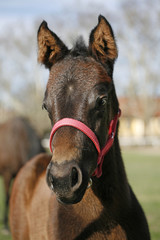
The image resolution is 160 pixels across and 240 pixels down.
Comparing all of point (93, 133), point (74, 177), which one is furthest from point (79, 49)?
point (74, 177)

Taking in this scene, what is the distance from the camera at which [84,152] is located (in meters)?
2.30

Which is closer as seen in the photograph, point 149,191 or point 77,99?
point 77,99

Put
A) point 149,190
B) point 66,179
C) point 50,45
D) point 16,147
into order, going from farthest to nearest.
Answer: point 149,190 → point 16,147 → point 50,45 → point 66,179

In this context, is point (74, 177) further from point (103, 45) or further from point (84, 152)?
point (103, 45)

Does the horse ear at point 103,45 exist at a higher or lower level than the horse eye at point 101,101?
higher

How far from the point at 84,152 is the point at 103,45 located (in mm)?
977

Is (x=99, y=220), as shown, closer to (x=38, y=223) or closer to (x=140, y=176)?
(x=38, y=223)

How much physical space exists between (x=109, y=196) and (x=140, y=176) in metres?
12.1

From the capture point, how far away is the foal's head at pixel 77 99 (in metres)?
2.16

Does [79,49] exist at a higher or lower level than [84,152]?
higher

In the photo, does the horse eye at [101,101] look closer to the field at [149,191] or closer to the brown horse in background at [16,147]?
the field at [149,191]

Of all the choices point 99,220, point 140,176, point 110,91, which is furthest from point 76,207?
point 140,176

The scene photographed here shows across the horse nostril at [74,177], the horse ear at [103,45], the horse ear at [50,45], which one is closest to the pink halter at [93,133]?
the horse nostril at [74,177]

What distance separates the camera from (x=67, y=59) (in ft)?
8.97
